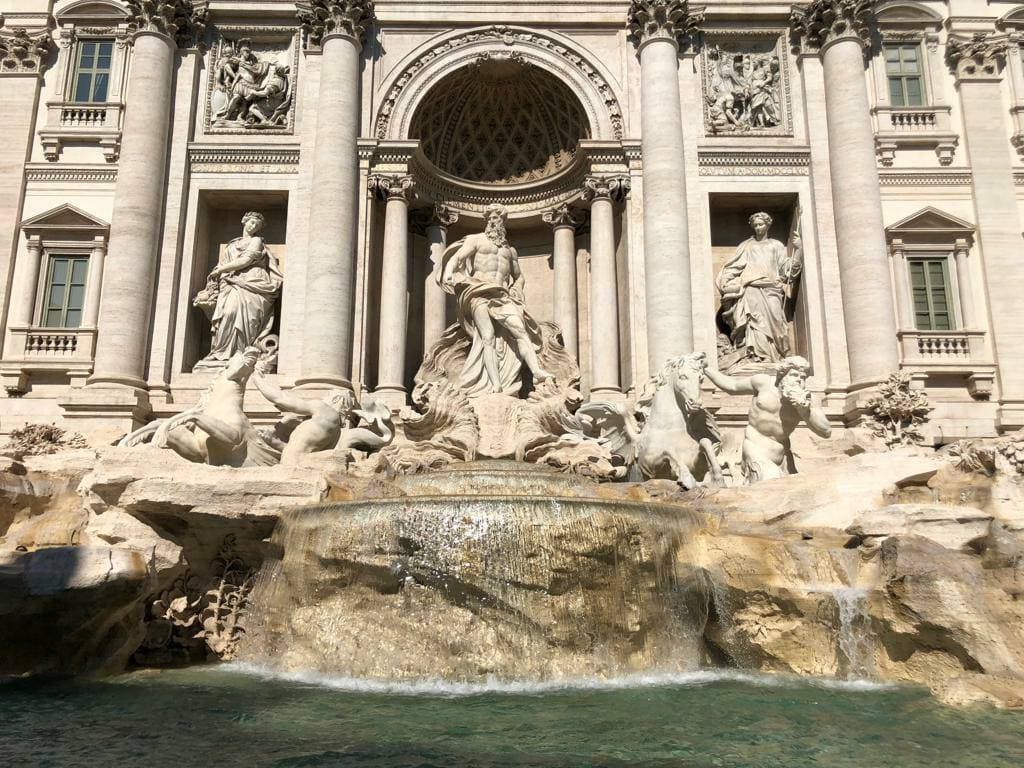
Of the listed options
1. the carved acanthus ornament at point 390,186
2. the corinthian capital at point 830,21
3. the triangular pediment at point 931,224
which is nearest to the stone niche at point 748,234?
the triangular pediment at point 931,224

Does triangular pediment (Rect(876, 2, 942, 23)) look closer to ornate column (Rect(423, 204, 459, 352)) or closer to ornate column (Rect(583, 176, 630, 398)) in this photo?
ornate column (Rect(583, 176, 630, 398))

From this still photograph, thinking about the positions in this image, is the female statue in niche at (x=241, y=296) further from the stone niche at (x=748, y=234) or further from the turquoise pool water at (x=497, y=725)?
the turquoise pool water at (x=497, y=725)

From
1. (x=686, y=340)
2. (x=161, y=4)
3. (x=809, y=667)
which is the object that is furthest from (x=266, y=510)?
(x=161, y=4)

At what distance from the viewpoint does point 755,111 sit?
18.0 m

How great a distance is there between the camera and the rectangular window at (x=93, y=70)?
1808 centimetres

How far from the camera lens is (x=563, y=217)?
60.7 ft

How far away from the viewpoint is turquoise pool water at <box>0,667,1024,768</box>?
4777 millimetres

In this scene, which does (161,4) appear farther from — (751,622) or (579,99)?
(751,622)

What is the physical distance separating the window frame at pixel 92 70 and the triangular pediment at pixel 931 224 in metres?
17.8

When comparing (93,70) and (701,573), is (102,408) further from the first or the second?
(701,573)

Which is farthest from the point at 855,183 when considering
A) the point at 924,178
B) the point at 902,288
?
the point at 902,288

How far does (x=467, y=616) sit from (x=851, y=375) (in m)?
11.5

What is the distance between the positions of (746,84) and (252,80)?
1139 centimetres

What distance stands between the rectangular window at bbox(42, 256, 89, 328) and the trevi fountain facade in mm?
49
